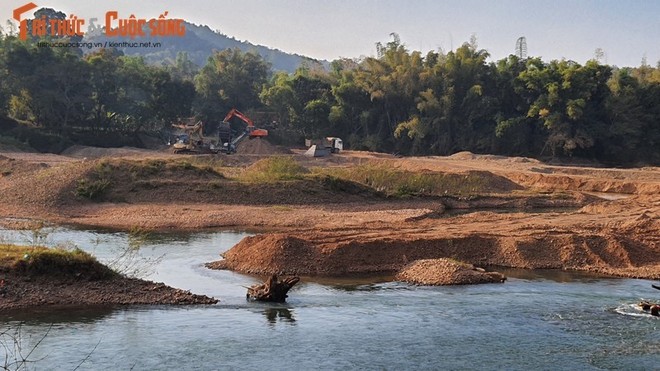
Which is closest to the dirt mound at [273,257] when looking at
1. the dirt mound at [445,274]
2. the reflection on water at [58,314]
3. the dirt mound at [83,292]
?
the dirt mound at [445,274]

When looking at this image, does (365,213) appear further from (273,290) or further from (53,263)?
(53,263)

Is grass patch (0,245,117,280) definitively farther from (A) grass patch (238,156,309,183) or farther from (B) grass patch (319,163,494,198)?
(B) grass patch (319,163,494,198)

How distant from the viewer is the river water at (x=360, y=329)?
17625 millimetres

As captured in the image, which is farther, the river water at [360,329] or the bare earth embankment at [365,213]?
the bare earth embankment at [365,213]

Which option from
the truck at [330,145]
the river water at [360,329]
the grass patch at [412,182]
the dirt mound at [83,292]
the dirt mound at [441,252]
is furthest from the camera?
the truck at [330,145]

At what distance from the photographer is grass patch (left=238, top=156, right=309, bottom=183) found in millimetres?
48031

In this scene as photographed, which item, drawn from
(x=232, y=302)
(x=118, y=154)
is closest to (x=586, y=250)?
(x=232, y=302)

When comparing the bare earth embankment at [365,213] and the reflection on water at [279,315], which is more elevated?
the bare earth embankment at [365,213]

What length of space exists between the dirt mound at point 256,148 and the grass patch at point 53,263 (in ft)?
167

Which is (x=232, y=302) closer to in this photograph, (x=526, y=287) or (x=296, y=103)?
(x=526, y=287)

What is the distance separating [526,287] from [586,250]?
16.7 feet

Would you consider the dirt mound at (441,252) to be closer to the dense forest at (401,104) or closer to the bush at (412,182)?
the bush at (412,182)

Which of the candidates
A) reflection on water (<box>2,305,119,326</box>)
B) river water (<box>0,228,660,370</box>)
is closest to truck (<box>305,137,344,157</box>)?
river water (<box>0,228,660,370</box>)

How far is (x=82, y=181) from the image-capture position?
4334 cm
